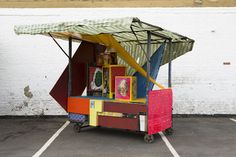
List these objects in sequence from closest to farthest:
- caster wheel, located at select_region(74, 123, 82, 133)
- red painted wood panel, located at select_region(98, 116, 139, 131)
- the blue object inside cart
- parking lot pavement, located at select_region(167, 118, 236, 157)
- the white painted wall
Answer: parking lot pavement, located at select_region(167, 118, 236, 157) < red painted wood panel, located at select_region(98, 116, 139, 131) < the blue object inside cart < caster wheel, located at select_region(74, 123, 82, 133) < the white painted wall

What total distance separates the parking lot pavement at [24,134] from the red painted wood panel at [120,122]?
1375 mm

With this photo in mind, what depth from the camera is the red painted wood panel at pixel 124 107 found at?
716 cm

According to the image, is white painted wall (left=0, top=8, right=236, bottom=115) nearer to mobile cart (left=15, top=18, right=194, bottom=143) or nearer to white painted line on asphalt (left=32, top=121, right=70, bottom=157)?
mobile cart (left=15, top=18, right=194, bottom=143)

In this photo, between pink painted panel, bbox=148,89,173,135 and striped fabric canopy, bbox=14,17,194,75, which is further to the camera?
pink painted panel, bbox=148,89,173,135

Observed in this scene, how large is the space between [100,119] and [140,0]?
5315mm

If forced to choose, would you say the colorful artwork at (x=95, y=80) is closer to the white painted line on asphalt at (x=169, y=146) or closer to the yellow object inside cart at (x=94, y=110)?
the yellow object inside cart at (x=94, y=110)

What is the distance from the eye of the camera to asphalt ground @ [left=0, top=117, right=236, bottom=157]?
20.7 feet

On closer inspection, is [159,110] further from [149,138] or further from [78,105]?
[78,105]

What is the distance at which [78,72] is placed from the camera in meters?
8.99

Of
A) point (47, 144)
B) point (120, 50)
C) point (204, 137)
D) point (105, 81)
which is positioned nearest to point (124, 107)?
point (105, 81)

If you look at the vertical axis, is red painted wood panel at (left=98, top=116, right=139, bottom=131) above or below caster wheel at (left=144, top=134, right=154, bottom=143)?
above

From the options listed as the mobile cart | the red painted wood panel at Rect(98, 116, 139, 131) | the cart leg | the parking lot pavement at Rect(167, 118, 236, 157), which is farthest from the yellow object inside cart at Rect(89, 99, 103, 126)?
the parking lot pavement at Rect(167, 118, 236, 157)

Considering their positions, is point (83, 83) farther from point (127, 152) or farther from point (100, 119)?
point (127, 152)

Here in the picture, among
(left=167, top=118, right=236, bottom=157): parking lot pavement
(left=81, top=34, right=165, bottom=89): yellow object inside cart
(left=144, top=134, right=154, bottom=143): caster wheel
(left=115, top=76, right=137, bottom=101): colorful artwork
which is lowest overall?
(left=167, top=118, right=236, bottom=157): parking lot pavement
